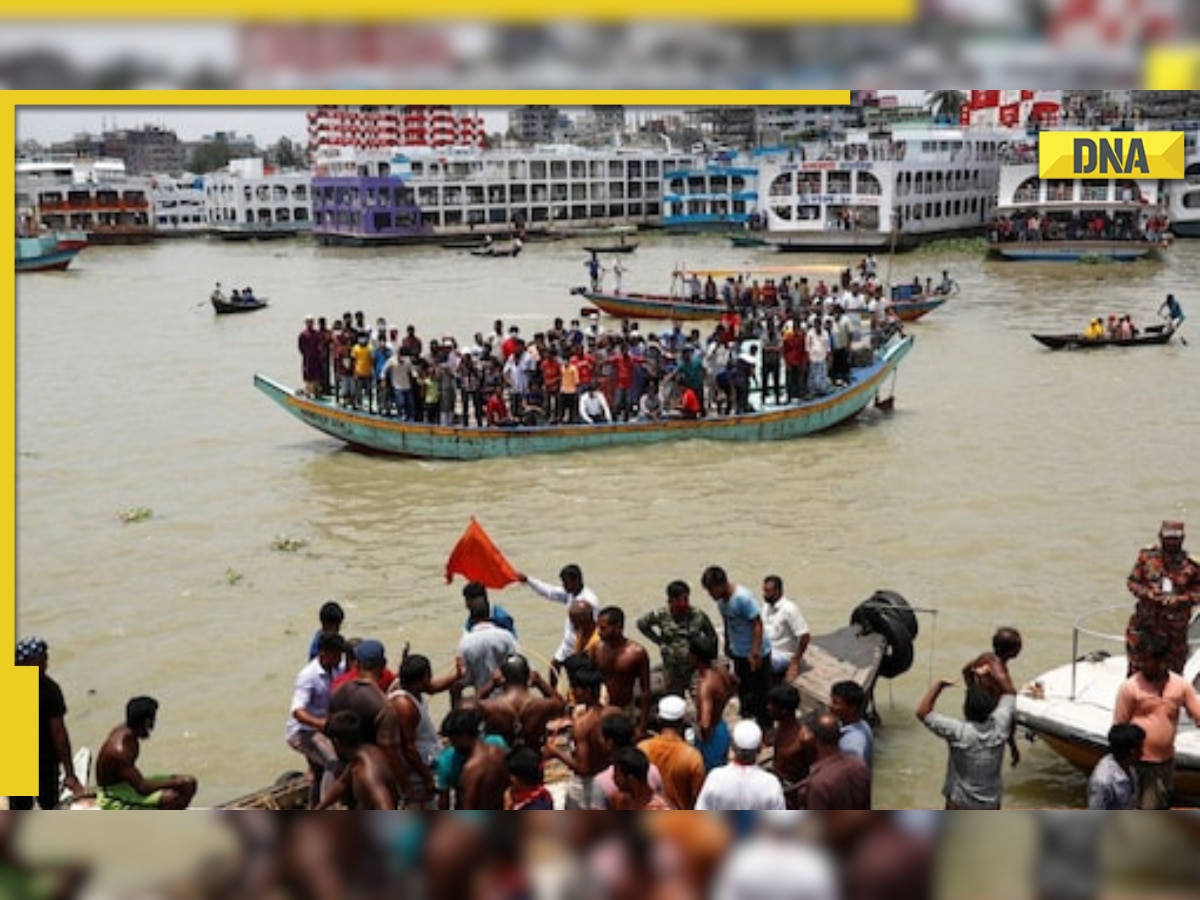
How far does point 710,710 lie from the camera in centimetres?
603

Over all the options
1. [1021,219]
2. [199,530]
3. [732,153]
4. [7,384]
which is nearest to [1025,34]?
[7,384]

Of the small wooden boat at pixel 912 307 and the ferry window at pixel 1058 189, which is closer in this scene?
the small wooden boat at pixel 912 307

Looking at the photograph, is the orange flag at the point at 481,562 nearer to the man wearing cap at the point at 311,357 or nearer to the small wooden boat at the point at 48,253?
the man wearing cap at the point at 311,357

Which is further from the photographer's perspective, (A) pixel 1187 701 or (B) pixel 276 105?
(A) pixel 1187 701

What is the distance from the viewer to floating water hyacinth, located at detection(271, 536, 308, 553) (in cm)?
1293

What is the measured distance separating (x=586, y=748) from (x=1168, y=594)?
3528mm

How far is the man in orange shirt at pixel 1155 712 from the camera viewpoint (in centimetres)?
560

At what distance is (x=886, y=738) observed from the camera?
26.7ft

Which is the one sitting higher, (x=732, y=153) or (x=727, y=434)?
(x=732, y=153)

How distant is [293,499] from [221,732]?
6.46m

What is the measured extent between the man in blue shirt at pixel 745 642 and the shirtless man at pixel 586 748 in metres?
1.12

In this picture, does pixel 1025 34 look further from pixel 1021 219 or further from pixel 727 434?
pixel 1021 219

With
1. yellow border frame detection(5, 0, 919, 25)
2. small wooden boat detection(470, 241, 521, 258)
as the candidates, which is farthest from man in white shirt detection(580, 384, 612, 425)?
small wooden boat detection(470, 241, 521, 258)

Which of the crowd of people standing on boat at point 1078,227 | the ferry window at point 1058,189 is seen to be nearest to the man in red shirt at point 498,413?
the crowd of people standing on boat at point 1078,227
